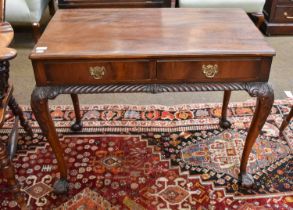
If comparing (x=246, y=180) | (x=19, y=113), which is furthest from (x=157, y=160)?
(x=19, y=113)

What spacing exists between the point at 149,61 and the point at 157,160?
83cm

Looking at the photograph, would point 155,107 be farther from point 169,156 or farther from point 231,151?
point 231,151

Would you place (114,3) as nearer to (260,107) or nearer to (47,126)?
(47,126)

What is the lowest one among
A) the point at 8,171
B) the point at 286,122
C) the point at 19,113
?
the point at 286,122

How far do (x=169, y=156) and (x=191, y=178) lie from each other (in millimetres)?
218

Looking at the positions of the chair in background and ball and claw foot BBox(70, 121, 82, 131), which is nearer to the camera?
ball and claw foot BBox(70, 121, 82, 131)

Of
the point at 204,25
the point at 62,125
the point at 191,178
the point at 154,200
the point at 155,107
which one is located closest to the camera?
the point at 204,25

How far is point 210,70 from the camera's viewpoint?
1.50 metres

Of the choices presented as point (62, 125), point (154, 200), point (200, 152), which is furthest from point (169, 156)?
point (62, 125)

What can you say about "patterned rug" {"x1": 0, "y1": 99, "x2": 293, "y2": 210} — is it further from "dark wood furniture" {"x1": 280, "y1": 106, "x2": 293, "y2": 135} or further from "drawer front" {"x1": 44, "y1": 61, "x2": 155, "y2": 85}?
"drawer front" {"x1": 44, "y1": 61, "x2": 155, "y2": 85}

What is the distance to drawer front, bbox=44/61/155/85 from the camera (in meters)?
1.47

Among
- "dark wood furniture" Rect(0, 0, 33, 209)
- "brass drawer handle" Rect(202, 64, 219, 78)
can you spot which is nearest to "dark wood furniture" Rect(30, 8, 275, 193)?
"brass drawer handle" Rect(202, 64, 219, 78)

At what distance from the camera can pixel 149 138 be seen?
7.38 ft

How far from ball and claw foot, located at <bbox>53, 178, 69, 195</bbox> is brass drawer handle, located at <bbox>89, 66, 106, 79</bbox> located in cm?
72
